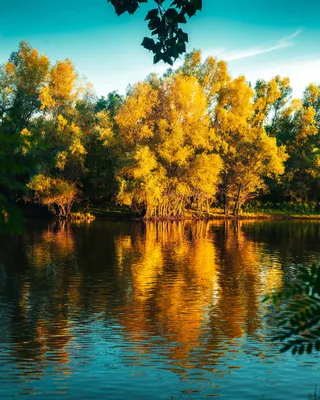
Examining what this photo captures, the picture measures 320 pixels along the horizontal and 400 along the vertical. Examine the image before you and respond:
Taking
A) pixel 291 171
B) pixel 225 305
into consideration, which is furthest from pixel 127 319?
pixel 291 171

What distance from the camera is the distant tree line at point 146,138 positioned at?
200ft

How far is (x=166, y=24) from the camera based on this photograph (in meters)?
9.45

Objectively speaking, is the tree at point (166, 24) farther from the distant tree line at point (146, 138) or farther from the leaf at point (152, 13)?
the distant tree line at point (146, 138)

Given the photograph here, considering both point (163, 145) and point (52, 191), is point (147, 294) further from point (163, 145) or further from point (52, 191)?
point (163, 145)

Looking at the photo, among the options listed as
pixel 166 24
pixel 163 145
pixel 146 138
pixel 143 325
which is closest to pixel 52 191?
pixel 146 138

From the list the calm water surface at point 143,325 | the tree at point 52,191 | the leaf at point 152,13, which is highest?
the leaf at point 152,13

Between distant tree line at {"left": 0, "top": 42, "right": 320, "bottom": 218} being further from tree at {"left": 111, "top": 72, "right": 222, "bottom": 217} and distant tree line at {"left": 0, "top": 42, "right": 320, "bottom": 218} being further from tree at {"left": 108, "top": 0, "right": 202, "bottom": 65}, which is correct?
tree at {"left": 108, "top": 0, "right": 202, "bottom": 65}

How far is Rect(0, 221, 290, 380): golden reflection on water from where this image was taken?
15469mm

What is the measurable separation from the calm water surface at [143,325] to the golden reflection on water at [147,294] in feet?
0.17

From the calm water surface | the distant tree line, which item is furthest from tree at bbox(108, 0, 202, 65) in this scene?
the distant tree line

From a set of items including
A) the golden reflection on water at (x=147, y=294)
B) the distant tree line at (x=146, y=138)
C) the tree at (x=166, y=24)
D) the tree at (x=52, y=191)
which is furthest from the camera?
the distant tree line at (x=146, y=138)

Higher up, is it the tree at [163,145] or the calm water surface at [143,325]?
the tree at [163,145]

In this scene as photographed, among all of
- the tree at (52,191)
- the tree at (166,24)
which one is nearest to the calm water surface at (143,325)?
the tree at (166,24)

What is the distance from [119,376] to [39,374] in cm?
178
